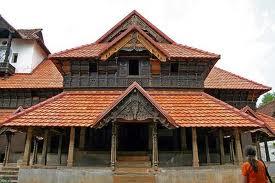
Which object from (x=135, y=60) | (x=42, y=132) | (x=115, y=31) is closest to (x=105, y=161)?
(x=42, y=132)

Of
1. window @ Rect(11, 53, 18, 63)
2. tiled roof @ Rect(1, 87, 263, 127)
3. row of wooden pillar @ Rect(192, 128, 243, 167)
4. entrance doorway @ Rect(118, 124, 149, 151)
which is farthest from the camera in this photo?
window @ Rect(11, 53, 18, 63)

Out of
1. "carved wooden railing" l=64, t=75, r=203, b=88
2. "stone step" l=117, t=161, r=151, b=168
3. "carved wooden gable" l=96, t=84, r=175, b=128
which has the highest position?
"carved wooden railing" l=64, t=75, r=203, b=88

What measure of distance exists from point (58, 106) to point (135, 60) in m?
4.99

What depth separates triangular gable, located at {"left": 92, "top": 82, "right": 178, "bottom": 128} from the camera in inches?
482

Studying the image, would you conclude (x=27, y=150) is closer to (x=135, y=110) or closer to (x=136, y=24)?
(x=135, y=110)

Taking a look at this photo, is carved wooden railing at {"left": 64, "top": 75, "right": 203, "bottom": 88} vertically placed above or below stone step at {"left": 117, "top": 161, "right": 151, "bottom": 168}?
above

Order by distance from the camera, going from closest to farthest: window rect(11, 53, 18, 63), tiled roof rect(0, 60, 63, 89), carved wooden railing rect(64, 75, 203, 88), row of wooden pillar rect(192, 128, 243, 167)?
row of wooden pillar rect(192, 128, 243, 167) → carved wooden railing rect(64, 75, 203, 88) → tiled roof rect(0, 60, 63, 89) → window rect(11, 53, 18, 63)

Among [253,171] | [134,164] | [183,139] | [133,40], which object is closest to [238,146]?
[183,139]

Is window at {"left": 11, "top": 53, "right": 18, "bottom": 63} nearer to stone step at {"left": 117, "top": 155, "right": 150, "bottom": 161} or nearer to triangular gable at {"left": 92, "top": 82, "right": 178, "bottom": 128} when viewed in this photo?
stone step at {"left": 117, "top": 155, "right": 150, "bottom": 161}

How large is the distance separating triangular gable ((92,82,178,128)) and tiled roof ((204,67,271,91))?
7544mm

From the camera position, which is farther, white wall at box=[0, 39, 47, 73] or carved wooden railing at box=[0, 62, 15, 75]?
white wall at box=[0, 39, 47, 73]

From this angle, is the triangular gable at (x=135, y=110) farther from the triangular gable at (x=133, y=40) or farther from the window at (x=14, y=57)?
the window at (x=14, y=57)

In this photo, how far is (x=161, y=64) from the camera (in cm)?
1595

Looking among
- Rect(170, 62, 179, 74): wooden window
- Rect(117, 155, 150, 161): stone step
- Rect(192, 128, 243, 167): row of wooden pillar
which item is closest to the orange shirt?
Rect(192, 128, 243, 167): row of wooden pillar
